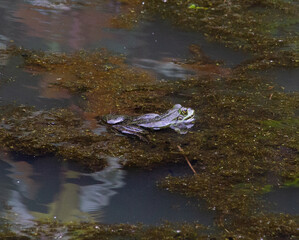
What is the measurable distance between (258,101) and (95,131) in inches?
56.0

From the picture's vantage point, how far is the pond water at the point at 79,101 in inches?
119

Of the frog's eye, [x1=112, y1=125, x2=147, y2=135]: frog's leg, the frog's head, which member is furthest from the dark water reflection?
the frog's eye

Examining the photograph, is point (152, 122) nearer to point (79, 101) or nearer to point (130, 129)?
point (130, 129)

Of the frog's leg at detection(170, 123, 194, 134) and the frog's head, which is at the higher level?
the frog's head

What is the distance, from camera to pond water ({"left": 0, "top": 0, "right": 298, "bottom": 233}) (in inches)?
119

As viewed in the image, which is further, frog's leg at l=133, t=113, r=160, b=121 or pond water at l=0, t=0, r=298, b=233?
frog's leg at l=133, t=113, r=160, b=121

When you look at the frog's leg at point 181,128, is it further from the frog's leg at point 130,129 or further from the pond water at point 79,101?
the pond water at point 79,101

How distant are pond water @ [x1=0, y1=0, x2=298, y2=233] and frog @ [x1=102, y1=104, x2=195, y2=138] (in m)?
0.33

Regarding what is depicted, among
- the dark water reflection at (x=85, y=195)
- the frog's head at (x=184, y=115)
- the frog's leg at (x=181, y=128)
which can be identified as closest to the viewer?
the dark water reflection at (x=85, y=195)

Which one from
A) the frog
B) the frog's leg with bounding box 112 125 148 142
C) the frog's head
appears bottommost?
the frog's leg with bounding box 112 125 148 142

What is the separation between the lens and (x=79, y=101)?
4.01 metres

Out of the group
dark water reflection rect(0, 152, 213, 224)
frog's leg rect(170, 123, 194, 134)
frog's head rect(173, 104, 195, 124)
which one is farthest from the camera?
frog's leg rect(170, 123, 194, 134)

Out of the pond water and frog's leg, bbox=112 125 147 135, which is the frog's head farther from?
the pond water

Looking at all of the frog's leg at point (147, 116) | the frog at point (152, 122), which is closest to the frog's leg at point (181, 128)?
the frog at point (152, 122)
